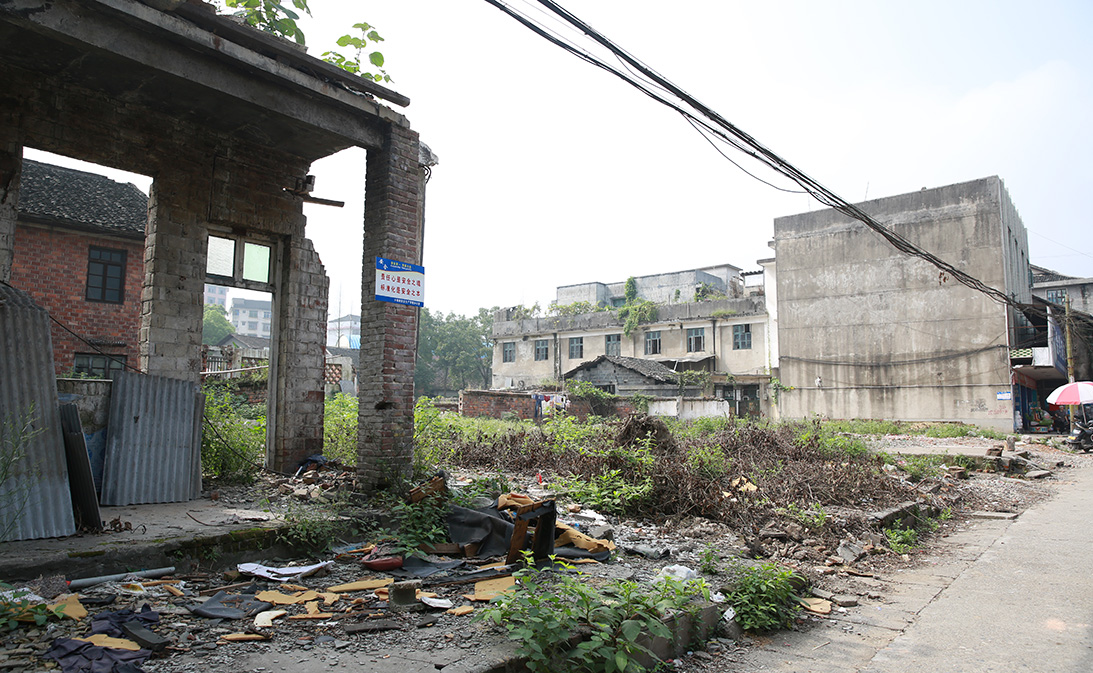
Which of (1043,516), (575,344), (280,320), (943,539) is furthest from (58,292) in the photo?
(575,344)

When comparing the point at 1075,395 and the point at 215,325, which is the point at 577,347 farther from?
the point at 215,325

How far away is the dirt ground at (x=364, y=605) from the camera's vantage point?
338 cm

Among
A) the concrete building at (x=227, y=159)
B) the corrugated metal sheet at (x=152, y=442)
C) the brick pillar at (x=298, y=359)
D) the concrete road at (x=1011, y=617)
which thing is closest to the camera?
the concrete road at (x=1011, y=617)

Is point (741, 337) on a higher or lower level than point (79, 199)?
lower

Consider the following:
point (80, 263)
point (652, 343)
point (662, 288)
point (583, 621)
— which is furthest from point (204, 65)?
point (662, 288)

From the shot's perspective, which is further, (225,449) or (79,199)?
(79,199)

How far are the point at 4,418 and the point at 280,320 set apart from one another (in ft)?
12.6

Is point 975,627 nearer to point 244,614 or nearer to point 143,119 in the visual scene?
point 244,614

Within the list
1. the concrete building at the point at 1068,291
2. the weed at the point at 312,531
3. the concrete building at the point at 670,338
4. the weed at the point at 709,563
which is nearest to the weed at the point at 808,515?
the weed at the point at 709,563

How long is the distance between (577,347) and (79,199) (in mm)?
29786

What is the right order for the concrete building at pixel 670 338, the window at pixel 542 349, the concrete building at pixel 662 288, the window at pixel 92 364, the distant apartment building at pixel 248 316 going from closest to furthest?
the window at pixel 92 364 < the concrete building at pixel 670 338 < the window at pixel 542 349 < the concrete building at pixel 662 288 < the distant apartment building at pixel 248 316

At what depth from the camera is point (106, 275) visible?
62.8ft

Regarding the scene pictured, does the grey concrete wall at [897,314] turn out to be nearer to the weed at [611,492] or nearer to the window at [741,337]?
the window at [741,337]

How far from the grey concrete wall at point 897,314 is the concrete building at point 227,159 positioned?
2733 centimetres
